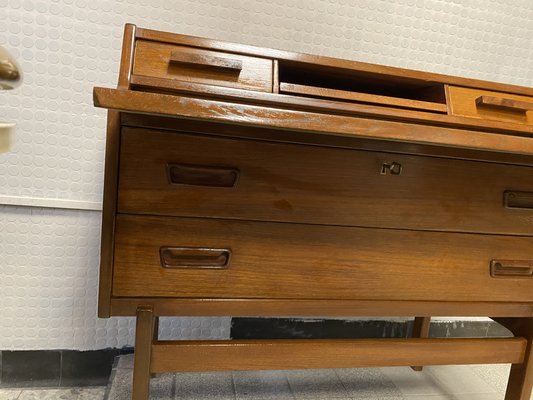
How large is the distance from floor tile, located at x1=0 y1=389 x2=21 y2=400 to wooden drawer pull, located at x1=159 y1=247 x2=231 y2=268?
0.87m

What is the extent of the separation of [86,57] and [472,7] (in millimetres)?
1372

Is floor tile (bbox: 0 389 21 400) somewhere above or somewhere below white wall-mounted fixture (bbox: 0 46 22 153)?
below

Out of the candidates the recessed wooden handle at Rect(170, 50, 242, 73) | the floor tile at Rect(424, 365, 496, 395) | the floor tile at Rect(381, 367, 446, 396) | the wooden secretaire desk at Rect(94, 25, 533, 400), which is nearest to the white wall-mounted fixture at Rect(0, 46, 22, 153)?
the wooden secretaire desk at Rect(94, 25, 533, 400)

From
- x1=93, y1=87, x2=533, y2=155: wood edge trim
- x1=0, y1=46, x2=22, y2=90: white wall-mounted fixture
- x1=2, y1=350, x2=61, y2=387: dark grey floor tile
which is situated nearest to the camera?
x1=0, y1=46, x2=22, y2=90: white wall-mounted fixture

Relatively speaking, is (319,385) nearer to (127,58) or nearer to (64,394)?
(64,394)

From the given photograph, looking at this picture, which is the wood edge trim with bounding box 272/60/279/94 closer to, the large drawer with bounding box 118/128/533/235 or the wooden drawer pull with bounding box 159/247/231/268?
the large drawer with bounding box 118/128/533/235

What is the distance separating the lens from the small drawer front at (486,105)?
0.95 meters

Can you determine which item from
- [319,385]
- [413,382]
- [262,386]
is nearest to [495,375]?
[413,382]

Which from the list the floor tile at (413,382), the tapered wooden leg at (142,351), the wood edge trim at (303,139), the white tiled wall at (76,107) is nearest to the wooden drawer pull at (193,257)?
the tapered wooden leg at (142,351)

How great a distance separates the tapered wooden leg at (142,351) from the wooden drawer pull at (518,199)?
0.86 m

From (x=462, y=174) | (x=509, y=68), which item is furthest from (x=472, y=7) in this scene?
(x=462, y=174)

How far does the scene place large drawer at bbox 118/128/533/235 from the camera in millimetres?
762

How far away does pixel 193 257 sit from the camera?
82 centimetres

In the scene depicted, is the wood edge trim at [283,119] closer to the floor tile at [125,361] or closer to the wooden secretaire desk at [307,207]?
the wooden secretaire desk at [307,207]
